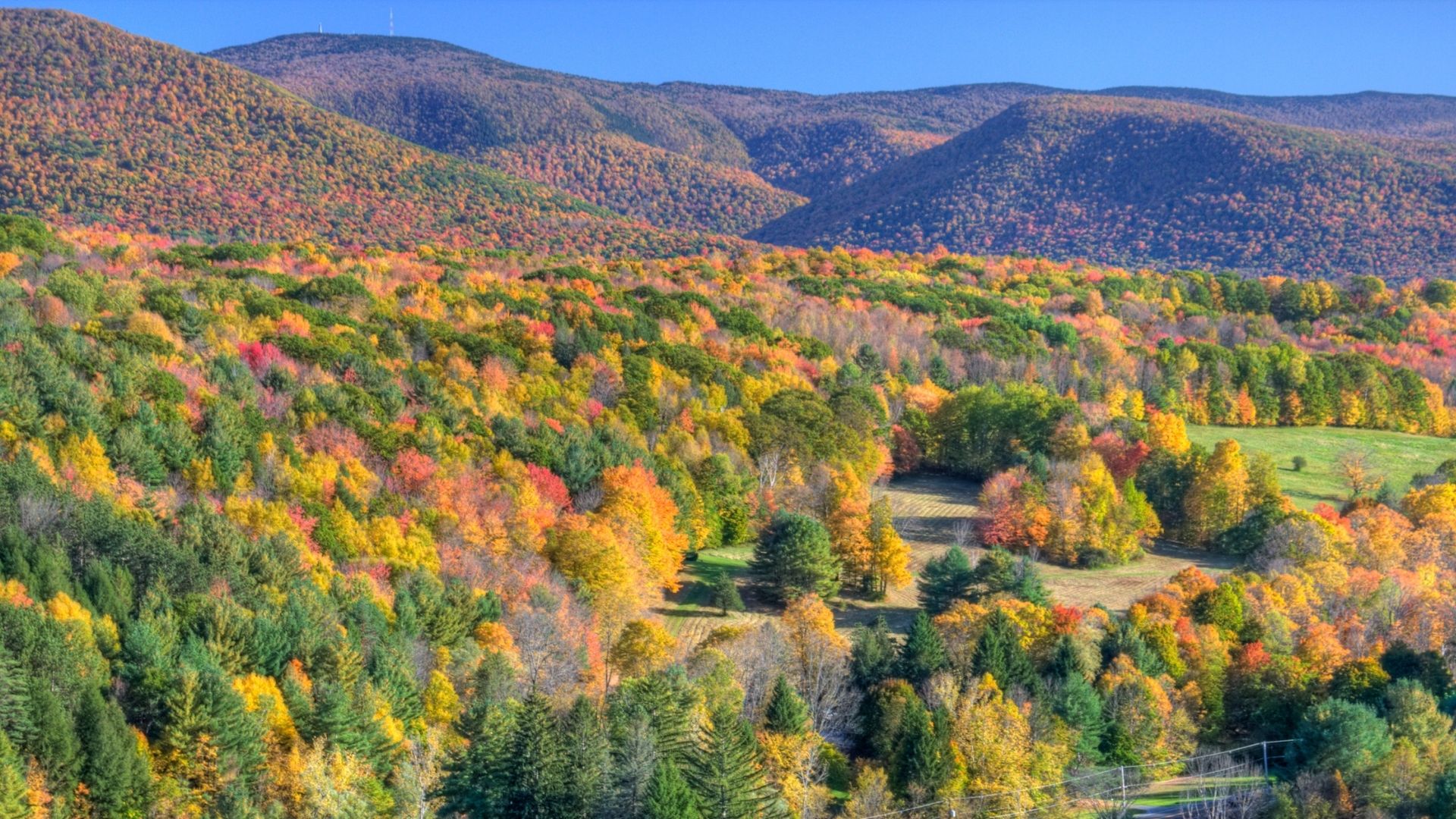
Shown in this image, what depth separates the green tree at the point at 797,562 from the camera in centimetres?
6831

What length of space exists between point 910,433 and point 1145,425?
49.5 feet

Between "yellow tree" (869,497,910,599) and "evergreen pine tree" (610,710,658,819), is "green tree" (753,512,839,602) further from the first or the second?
"evergreen pine tree" (610,710,658,819)

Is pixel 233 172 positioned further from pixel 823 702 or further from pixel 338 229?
pixel 823 702

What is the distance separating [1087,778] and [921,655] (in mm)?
7939

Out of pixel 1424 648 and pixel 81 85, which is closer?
pixel 1424 648

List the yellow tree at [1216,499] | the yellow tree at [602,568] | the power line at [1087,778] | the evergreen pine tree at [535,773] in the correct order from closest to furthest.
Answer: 1. the evergreen pine tree at [535,773]
2. the power line at [1087,778]
3. the yellow tree at [602,568]
4. the yellow tree at [1216,499]

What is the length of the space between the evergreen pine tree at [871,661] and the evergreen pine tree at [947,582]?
8.57m

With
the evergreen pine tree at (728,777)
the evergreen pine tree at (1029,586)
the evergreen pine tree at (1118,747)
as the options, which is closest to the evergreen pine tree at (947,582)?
the evergreen pine tree at (1029,586)

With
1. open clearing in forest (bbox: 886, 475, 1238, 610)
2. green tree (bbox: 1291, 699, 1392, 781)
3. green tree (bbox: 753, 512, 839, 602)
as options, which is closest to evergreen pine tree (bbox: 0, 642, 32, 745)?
green tree (bbox: 753, 512, 839, 602)

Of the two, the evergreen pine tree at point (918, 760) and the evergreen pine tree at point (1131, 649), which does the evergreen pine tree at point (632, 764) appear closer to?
the evergreen pine tree at point (918, 760)

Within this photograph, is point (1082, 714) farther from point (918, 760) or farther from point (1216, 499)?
point (1216, 499)

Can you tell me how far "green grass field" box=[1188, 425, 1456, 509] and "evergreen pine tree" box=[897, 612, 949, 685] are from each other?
3745cm

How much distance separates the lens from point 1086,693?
52.3 m

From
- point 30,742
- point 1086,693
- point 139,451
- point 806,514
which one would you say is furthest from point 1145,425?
point 30,742
